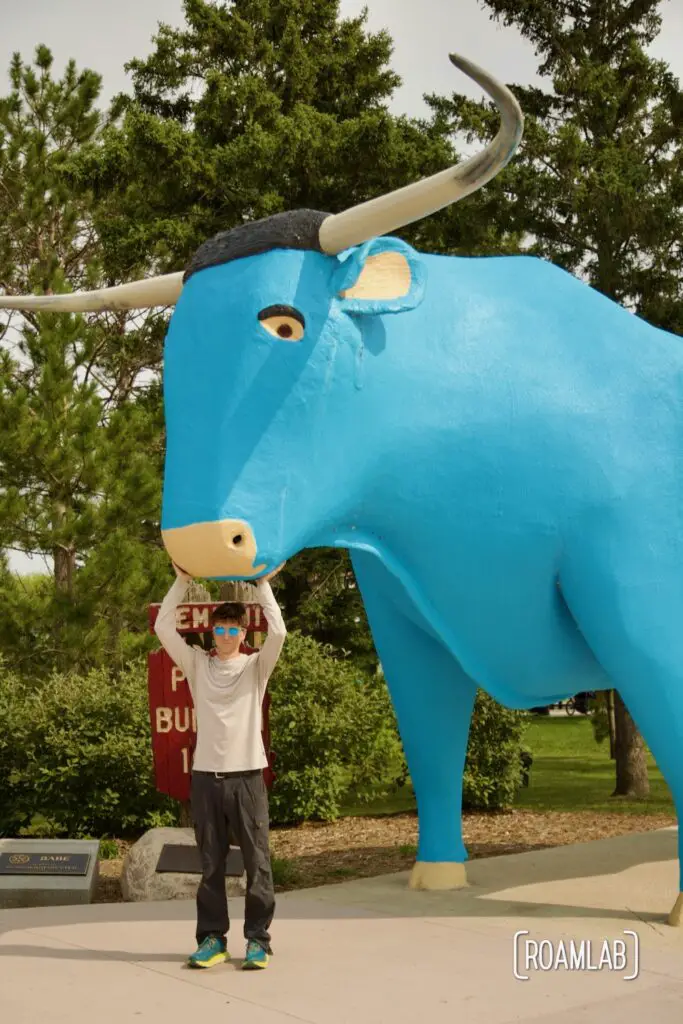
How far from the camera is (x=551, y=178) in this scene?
41.3 ft

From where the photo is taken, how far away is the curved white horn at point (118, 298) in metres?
5.70

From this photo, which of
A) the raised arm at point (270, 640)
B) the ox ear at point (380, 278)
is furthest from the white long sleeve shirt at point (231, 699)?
the ox ear at point (380, 278)

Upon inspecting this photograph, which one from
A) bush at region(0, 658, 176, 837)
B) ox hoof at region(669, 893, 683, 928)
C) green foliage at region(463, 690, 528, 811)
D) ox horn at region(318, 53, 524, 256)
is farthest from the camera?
green foliage at region(463, 690, 528, 811)

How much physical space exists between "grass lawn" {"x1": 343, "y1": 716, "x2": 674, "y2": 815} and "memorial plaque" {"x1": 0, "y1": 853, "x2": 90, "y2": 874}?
517 cm

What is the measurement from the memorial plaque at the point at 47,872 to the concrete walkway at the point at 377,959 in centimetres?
41

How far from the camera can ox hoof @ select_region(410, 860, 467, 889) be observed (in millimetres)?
6934

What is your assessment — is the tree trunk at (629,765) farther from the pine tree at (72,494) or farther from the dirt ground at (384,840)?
the pine tree at (72,494)

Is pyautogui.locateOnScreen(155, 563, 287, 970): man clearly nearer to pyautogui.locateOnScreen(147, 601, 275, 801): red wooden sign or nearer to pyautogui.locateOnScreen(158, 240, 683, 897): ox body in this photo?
pyautogui.locateOnScreen(158, 240, 683, 897): ox body

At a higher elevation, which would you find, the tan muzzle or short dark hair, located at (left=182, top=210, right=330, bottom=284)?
short dark hair, located at (left=182, top=210, right=330, bottom=284)

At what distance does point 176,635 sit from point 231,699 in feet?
1.35

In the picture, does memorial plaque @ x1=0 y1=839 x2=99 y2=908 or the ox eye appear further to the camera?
memorial plaque @ x1=0 y1=839 x2=99 y2=908

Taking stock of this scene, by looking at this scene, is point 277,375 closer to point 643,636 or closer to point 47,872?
point 643,636

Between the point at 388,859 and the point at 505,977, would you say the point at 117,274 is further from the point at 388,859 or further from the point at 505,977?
the point at 505,977

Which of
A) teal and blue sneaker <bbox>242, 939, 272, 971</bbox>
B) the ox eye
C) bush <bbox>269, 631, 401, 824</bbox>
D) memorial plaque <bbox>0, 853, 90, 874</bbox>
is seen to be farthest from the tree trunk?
the ox eye
